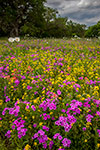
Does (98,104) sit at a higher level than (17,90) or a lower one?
higher

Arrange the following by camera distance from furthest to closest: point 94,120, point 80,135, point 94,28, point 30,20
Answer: point 94,28 → point 30,20 → point 94,120 → point 80,135

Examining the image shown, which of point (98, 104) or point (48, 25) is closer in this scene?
point (98, 104)

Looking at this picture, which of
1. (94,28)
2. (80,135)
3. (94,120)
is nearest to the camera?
(80,135)

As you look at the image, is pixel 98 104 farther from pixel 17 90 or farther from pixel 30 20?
pixel 30 20

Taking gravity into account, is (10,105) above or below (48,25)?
below

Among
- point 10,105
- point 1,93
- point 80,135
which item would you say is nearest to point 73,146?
point 80,135

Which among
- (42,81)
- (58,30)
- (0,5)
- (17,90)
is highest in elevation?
(0,5)

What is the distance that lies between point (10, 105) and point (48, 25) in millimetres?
30064

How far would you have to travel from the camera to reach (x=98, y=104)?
2574mm

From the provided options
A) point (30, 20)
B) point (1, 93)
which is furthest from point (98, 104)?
point (30, 20)

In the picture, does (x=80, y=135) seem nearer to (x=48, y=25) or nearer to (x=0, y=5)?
(x=0, y=5)

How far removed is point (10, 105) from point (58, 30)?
3064 cm

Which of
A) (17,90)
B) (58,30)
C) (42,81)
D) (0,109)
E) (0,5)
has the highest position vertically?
(0,5)

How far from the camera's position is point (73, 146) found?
229 cm
